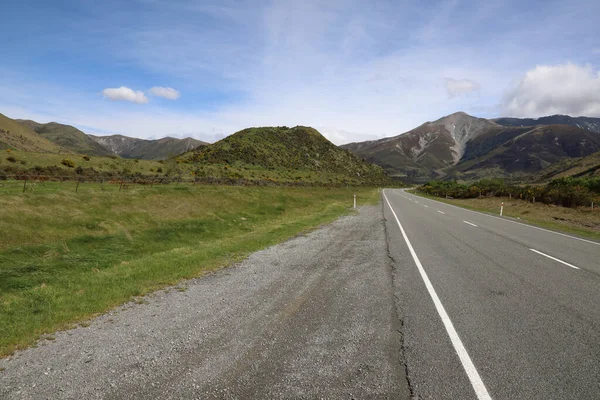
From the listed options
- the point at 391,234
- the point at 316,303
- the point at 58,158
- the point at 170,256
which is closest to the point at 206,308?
the point at 316,303

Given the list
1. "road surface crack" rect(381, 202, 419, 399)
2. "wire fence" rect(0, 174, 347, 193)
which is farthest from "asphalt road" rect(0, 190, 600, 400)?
"wire fence" rect(0, 174, 347, 193)

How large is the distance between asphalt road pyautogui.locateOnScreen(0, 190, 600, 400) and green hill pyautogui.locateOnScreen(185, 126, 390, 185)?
71.8 metres

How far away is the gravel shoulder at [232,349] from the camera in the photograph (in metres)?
3.40

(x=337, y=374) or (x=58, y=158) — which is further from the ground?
(x=58, y=158)

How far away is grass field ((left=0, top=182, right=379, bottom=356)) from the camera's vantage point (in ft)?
19.4

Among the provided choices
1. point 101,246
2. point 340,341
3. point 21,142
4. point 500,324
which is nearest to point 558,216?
point 500,324

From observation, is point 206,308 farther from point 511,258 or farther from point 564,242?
point 564,242

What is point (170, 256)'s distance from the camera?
1013 centimetres

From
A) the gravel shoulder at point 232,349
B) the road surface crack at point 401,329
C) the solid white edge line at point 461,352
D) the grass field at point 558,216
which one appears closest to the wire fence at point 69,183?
the gravel shoulder at point 232,349

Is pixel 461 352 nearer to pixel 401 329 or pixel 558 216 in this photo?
pixel 401 329

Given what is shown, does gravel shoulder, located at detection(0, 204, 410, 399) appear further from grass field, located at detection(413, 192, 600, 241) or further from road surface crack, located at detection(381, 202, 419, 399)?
grass field, located at detection(413, 192, 600, 241)

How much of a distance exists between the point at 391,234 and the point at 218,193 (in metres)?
16.0

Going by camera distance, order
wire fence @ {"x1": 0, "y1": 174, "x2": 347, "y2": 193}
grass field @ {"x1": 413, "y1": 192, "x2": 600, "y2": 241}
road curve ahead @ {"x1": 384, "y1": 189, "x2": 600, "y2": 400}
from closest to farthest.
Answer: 1. road curve ahead @ {"x1": 384, "y1": 189, "x2": 600, "y2": 400}
2. wire fence @ {"x1": 0, "y1": 174, "x2": 347, "y2": 193}
3. grass field @ {"x1": 413, "y1": 192, "x2": 600, "y2": 241}

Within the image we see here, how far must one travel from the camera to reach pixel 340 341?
14.5 feet
